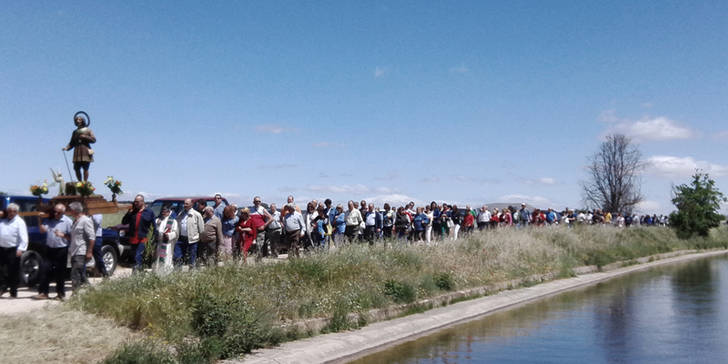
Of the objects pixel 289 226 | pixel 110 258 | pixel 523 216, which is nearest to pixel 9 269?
pixel 110 258

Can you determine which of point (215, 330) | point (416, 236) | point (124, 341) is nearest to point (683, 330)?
point (215, 330)

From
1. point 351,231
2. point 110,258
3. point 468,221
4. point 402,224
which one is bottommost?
point 110,258

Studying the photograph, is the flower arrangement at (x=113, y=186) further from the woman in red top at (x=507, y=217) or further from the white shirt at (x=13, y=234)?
the woman in red top at (x=507, y=217)

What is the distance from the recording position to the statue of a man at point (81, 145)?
1555 cm

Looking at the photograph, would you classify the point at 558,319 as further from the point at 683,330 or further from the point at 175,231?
the point at 175,231

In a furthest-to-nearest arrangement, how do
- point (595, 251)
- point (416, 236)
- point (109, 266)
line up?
point (595, 251)
point (416, 236)
point (109, 266)

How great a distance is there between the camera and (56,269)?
40.1 feet

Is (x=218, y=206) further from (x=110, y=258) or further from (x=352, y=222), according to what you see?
(x=352, y=222)

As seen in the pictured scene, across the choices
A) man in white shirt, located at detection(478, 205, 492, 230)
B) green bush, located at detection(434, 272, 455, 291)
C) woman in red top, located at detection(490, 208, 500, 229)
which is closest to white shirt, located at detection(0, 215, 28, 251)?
green bush, located at detection(434, 272, 455, 291)

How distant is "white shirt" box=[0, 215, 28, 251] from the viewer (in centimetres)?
1221

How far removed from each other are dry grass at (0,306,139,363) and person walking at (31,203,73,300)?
296cm

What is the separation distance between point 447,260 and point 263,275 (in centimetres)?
740

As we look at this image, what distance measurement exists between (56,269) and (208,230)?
330 centimetres

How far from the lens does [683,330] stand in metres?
12.4
